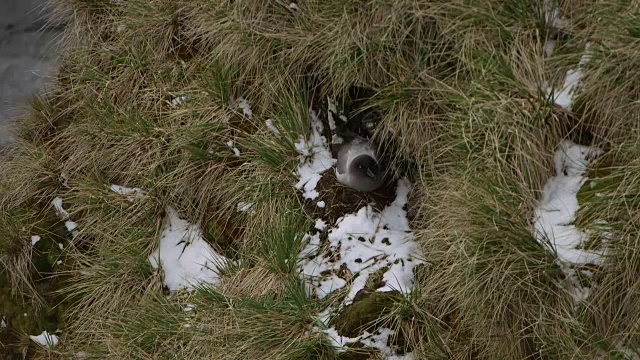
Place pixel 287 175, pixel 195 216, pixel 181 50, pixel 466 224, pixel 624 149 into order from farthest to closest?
pixel 181 50 < pixel 195 216 < pixel 287 175 < pixel 466 224 < pixel 624 149

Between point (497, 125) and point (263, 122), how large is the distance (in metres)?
1.41

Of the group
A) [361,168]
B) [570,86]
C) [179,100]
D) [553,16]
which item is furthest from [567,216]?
[179,100]

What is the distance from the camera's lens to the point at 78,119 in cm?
486

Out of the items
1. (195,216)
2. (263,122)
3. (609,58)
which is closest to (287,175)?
(263,122)

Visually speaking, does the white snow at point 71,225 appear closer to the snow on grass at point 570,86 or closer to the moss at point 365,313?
the moss at point 365,313

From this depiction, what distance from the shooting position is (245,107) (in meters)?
4.17

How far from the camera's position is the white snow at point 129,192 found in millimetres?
4281

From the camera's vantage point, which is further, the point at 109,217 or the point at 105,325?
the point at 109,217

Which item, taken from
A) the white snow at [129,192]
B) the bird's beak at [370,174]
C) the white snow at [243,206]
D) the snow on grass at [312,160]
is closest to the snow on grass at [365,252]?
the bird's beak at [370,174]

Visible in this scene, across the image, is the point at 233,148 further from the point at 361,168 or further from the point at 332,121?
the point at 361,168

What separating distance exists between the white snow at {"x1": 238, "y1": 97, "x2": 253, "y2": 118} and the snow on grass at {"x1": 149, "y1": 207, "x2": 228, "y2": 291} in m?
0.71

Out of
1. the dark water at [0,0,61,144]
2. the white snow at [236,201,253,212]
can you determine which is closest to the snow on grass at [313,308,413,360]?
the white snow at [236,201,253,212]

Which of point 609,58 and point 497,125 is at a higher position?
point 609,58

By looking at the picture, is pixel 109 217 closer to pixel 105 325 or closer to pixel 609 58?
pixel 105 325
